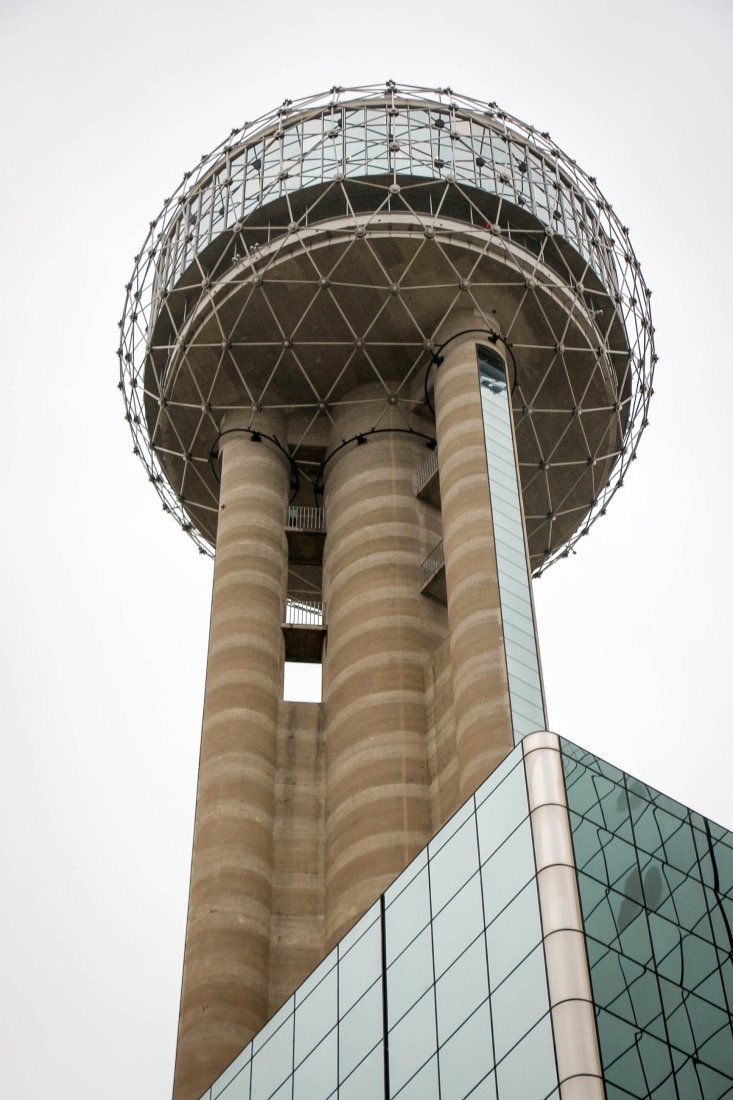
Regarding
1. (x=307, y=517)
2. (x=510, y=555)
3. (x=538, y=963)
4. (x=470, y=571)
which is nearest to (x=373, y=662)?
(x=470, y=571)

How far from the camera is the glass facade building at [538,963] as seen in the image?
28219 millimetres

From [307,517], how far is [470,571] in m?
14.3

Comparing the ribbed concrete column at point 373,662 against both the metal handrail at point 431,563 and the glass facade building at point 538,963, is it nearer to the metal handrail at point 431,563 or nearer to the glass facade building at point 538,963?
the metal handrail at point 431,563

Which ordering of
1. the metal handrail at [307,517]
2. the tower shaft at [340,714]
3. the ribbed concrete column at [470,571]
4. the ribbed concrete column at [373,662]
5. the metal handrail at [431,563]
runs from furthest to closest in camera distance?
the metal handrail at [307,517], the metal handrail at [431,563], the ribbed concrete column at [373,662], the tower shaft at [340,714], the ribbed concrete column at [470,571]

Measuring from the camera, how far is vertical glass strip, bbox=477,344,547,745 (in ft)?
154

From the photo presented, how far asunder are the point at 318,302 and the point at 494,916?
3405cm

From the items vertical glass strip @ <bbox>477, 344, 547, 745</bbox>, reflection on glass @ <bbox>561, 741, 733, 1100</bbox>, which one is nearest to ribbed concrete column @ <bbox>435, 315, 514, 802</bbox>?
vertical glass strip @ <bbox>477, 344, 547, 745</bbox>

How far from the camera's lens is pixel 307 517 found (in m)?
63.4

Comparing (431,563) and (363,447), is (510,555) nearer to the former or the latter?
(431,563)

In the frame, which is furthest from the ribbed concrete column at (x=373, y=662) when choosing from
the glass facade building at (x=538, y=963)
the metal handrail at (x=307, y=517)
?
the glass facade building at (x=538, y=963)

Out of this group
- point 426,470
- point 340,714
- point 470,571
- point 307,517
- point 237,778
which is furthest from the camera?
point 307,517

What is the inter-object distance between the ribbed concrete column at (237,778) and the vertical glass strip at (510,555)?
972 centimetres

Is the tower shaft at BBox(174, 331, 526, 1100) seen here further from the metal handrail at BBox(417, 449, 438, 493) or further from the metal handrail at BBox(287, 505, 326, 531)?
the metal handrail at BBox(287, 505, 326, 531)

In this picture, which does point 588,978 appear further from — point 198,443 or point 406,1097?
point 198,443
